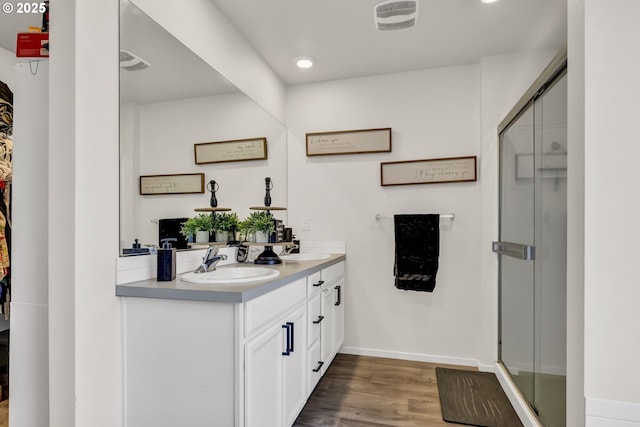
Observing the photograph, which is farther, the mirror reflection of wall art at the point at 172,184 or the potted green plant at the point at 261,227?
the potted green plant at the point at 261,227

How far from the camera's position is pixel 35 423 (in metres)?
1.42

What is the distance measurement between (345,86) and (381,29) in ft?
2.61

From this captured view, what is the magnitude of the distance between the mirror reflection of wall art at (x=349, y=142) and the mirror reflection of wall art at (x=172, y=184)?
1.28m

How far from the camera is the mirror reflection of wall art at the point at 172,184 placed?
167 cm

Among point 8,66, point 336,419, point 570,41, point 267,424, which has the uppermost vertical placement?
point 8,66

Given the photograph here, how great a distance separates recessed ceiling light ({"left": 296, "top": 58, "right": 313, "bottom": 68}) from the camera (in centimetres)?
273

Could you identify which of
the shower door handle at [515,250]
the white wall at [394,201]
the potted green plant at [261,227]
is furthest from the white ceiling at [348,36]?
the shower door handle at [515,250]

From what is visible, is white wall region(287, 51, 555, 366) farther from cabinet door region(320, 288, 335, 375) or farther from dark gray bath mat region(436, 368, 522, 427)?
cabinet door region(320, 288, 335, 375)

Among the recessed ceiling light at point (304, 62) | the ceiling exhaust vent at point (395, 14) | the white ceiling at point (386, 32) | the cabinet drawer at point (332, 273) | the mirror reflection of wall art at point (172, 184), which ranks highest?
the white ceiling at point (386, 32)

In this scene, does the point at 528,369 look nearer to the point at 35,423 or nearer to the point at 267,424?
the point at 267,424

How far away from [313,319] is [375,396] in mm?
662

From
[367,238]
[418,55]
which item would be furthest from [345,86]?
[367,238]

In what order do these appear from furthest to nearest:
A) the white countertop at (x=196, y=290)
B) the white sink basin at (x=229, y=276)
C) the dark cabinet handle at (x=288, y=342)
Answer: the dark cabinet handle at (x=288, y=342) < the white sink basin at (x=229, y=276) < the white countertop at (x=196, y=290)

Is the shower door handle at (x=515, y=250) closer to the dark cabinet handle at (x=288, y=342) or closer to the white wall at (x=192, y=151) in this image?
the dark cabinet handle at (x=288, y=342)
